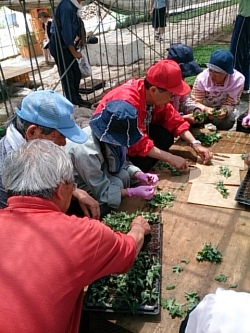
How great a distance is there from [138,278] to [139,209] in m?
0.59

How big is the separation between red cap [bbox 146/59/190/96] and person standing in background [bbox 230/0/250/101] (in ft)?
9.81

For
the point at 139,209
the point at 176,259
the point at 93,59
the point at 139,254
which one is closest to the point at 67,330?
the point at 139,254

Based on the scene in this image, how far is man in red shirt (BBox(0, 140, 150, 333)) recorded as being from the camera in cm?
109

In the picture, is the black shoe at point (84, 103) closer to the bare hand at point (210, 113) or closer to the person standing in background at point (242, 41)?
the person standing in background at point (242, 41)

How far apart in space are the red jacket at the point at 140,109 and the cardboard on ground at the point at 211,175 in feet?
1.15

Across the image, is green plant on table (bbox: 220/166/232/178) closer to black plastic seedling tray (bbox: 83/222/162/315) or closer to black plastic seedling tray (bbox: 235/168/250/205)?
black plastic seedling tray (bbox: 235/168/250/205)

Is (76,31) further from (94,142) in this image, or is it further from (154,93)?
(94,142)

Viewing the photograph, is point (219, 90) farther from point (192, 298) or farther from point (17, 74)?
point (17, 74)

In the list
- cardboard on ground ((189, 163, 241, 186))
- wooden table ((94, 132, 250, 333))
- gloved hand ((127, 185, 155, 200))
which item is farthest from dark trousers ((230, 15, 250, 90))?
gloved hand ((127, 185, 155, 200))

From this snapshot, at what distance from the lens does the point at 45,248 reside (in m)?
1.14

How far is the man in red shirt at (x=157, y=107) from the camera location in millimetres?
2396

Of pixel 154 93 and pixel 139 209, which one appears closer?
pixel 139 209

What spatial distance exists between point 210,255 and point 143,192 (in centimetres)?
57

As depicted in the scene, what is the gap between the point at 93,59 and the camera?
26.1 feet
